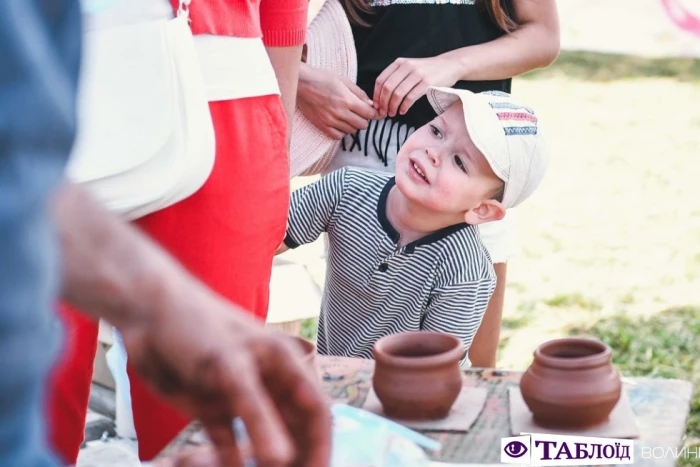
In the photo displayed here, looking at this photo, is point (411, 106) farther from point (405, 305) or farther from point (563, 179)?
point (563, 179)

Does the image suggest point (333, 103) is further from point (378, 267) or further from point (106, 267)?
point (106, 267)

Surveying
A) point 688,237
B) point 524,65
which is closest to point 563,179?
point 688,237

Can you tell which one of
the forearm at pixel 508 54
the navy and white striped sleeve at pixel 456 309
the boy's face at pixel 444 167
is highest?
the forearm at pixel 508 54

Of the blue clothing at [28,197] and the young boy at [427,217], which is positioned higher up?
the blue clothing at [28,197]

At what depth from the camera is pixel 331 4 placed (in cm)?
253

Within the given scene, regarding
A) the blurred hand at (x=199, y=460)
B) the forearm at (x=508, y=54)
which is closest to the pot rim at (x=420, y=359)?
the blurred hand at (x=199, y=460)

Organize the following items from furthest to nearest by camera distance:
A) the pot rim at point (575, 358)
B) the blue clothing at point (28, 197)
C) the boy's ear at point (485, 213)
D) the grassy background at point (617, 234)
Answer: the grassy background at point (617, 234)
the boy's ear at point (485, 213)
the pot rim at point (575, 358)
the blue clothing at point (28, 197)

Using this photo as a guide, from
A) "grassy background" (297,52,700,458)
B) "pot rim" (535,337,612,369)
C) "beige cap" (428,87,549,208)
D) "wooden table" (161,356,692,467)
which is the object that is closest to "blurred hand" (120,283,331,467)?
"wooden table" (161,356,692,467)

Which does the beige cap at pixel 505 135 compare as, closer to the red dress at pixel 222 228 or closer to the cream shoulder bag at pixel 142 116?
the red dress at pixel 222 228

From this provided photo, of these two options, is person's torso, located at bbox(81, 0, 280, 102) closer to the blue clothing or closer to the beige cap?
the beige cap

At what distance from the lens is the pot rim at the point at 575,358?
64.2 inches

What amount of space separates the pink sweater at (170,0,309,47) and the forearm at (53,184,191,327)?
1038 millimetres

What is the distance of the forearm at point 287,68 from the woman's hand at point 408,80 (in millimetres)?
331
